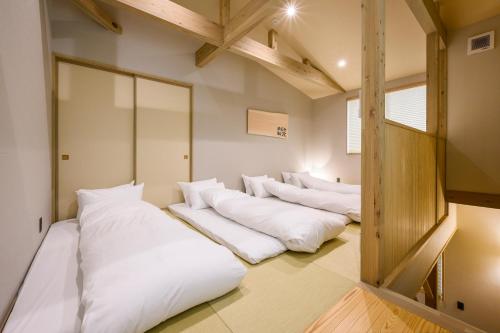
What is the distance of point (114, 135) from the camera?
2709 mm

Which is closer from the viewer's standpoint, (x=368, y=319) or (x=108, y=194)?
(x=368, y=319)

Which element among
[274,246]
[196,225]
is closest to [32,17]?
[196,225]

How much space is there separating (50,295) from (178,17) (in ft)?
8.17

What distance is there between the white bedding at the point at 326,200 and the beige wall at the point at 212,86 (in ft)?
3.52

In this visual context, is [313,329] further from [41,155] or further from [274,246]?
[41,155]

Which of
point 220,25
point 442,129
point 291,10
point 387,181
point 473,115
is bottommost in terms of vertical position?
point 387,181

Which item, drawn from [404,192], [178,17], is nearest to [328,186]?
[404,192]

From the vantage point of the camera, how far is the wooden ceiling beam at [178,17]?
198cm

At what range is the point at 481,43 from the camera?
265cm

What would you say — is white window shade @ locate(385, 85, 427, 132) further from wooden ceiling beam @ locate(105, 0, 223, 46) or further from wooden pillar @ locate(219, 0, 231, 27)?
wooden ceiling beam @ locate(105, 0, 223, 46)

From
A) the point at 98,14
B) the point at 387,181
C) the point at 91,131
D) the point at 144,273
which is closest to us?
Answer: the point at 144,273

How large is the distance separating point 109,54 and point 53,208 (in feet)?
6.34

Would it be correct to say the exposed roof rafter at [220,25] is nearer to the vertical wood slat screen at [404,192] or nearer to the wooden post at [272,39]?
the wooden post at [272,39]

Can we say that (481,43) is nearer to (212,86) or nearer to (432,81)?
(432,81)
